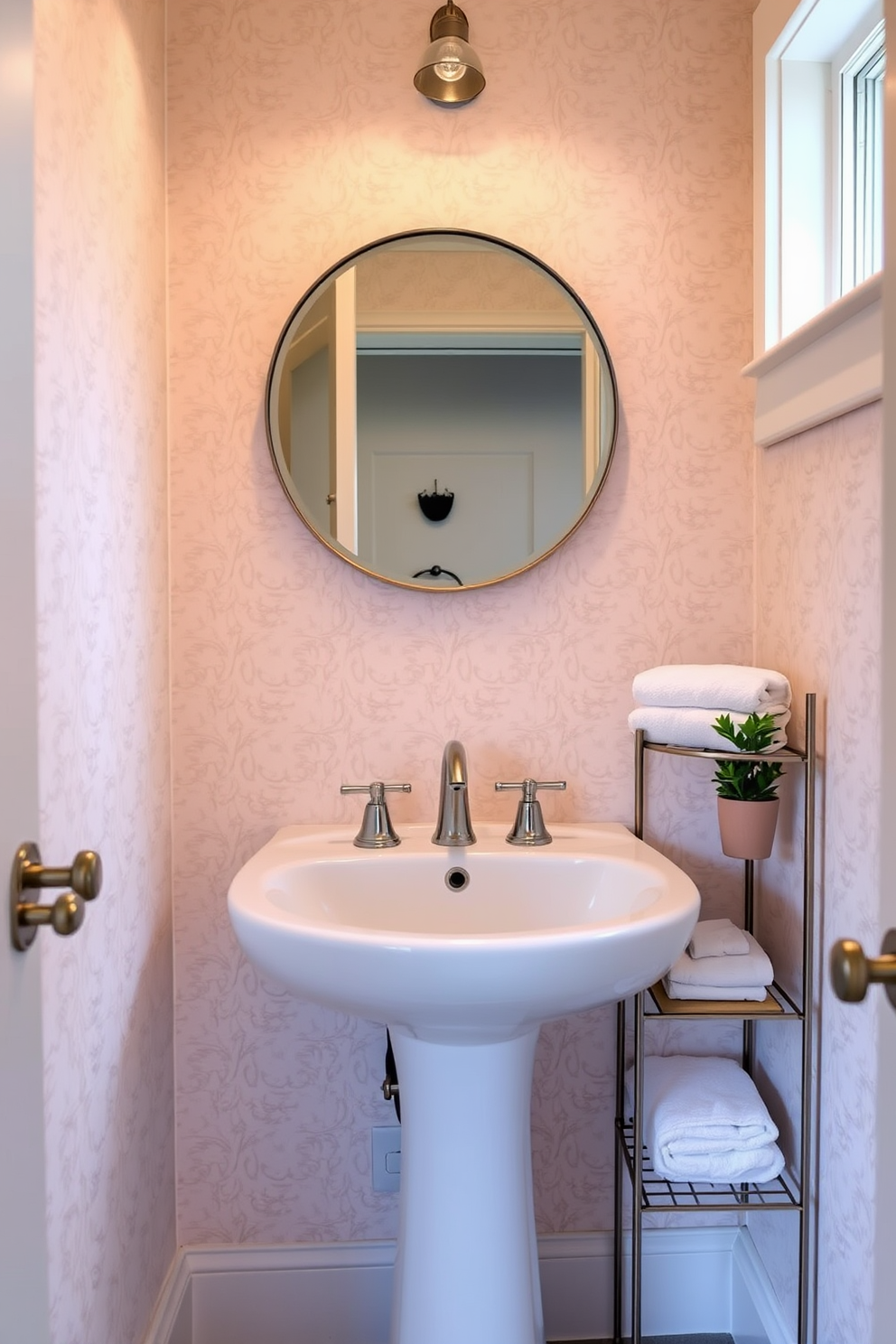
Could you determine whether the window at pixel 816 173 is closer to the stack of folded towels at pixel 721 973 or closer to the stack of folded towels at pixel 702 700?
the stack of folded towels at pixel 702 700

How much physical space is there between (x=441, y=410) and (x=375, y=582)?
286mm

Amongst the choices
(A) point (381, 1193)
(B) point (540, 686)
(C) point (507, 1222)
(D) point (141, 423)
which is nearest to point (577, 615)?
(B) point (540, 686)

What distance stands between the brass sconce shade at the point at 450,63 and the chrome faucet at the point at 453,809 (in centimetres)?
99

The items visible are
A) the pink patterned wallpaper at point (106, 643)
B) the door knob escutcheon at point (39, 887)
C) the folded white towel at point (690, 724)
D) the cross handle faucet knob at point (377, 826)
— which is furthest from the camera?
the cross handle faucet knob at point (377, 826)

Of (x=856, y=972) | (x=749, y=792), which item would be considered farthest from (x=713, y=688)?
(x=856, y=972)

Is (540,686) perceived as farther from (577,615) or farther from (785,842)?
(785,842)

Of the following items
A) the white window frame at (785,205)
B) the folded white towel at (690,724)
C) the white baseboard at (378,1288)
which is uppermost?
the white window frame at (785,205)

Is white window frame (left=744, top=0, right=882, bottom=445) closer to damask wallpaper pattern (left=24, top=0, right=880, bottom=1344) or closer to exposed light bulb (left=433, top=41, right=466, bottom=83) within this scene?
damask wallpaper pattern (left=24, top=0, right=880, bottom=1344)

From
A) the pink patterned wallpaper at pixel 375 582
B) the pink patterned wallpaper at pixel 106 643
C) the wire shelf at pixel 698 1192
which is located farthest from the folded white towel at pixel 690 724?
the pink patterned wallpaper at pixel 106 643

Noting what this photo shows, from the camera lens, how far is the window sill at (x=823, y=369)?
116cm

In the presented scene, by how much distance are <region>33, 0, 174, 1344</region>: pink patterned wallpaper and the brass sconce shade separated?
0.40 meters

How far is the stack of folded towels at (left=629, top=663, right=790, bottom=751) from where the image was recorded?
1364 mm

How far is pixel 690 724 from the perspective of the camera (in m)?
Answer: 1.41

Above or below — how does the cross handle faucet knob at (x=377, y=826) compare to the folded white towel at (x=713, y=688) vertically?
below
